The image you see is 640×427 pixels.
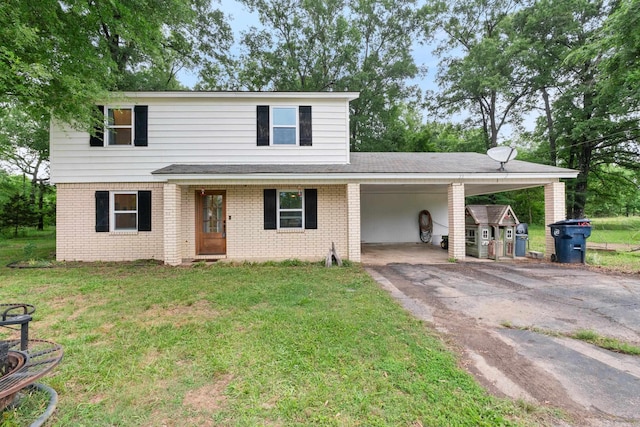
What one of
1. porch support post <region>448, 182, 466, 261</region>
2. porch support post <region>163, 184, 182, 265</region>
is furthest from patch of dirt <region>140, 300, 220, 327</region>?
porch support post <region>448, 182, 466, 261</region>

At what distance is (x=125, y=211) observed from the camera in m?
8.45

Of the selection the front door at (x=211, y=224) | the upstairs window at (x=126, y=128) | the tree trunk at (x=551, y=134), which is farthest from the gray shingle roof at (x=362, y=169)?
the tree trunk at (x=551, y=134)

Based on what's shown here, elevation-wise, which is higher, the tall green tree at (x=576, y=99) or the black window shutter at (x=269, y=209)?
the tall green tree at (x=576, y=99)

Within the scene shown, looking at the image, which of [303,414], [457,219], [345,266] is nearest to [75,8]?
[345,266]

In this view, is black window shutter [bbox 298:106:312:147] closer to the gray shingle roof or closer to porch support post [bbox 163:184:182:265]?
the gray shingle roof

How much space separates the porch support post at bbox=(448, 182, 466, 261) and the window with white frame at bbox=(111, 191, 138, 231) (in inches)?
382

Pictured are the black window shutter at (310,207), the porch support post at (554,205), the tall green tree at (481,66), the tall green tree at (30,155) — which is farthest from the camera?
the tall green tree at (481,66)

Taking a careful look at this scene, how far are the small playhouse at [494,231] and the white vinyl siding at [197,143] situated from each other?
469cm

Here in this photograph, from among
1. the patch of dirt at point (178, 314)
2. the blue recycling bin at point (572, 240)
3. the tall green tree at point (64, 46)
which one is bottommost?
→ the patch of dirt at point (178, 314)

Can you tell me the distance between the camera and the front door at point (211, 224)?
28.4 feet

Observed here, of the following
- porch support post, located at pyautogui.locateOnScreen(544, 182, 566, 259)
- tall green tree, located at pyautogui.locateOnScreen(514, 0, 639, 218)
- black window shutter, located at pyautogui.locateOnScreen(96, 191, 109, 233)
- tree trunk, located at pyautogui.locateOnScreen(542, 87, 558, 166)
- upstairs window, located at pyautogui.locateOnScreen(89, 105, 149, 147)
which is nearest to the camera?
porch support post, located at pyautogui.locateOnScreen(544, 182, 566, 259)

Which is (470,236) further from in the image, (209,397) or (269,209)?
(209,397)

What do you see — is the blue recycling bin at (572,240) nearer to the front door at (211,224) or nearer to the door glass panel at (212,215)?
the front door at (211,224)

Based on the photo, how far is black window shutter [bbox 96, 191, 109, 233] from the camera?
27.1 ft
